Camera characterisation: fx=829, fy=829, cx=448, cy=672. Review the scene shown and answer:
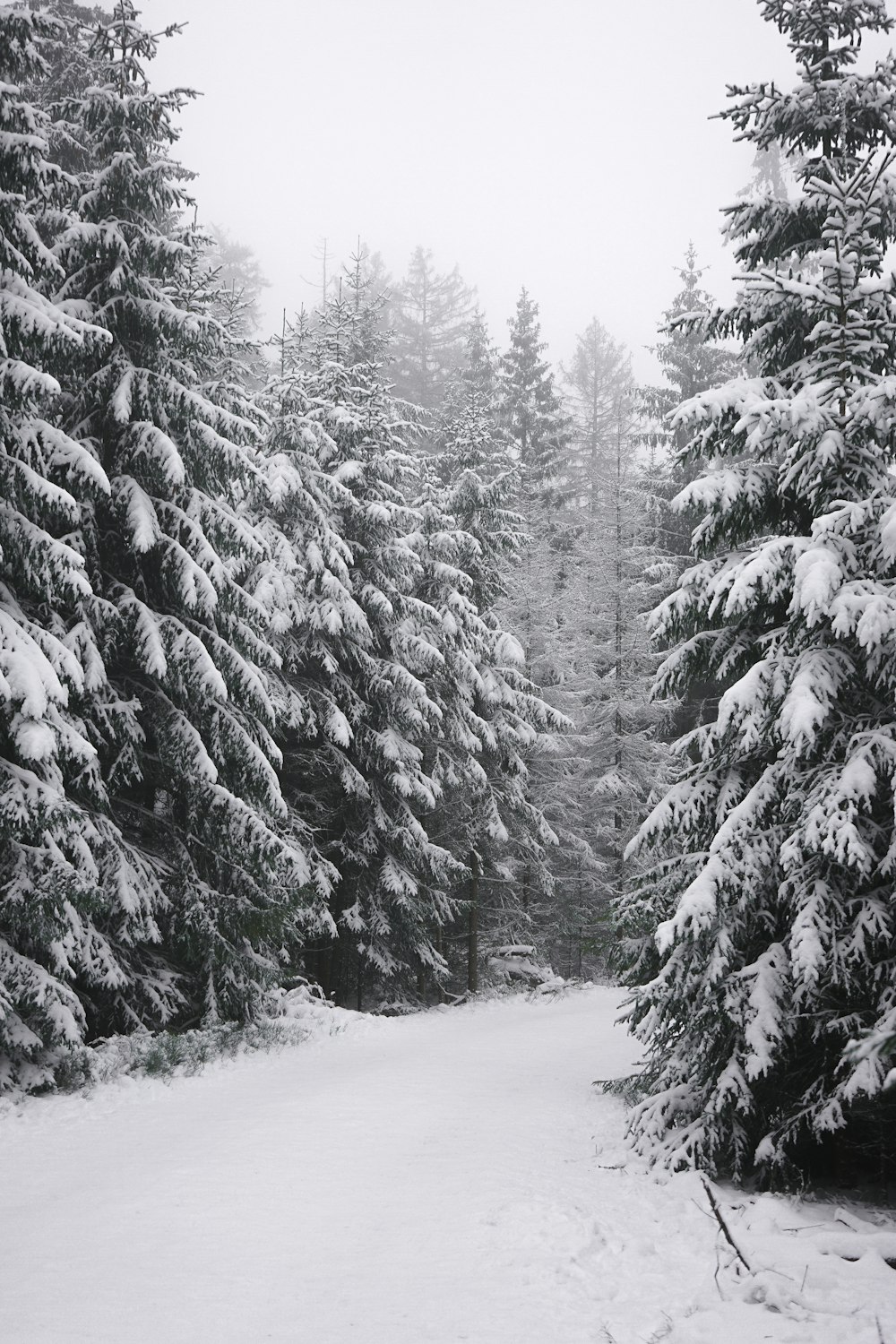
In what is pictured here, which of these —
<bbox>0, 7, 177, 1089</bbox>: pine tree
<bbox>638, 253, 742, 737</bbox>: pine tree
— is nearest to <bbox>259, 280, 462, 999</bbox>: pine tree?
<bbox>0, 7, 177, 1089</bbox>: pine tree

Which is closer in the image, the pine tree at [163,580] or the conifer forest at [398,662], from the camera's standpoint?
the conifer forest at [398,662]

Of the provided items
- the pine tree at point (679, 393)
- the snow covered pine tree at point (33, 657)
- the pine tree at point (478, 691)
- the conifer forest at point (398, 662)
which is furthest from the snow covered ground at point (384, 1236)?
the pine tree at point (679, 393)

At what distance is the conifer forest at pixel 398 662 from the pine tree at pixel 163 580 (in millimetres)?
62

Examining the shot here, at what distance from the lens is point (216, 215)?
8662cm

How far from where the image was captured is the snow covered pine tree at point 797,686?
621cm

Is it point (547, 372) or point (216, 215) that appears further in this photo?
point (216, 215)

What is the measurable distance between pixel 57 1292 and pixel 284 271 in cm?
8127

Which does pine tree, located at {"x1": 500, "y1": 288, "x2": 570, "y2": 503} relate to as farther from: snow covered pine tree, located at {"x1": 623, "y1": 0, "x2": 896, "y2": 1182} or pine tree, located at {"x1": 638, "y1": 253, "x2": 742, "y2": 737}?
snow covered pine tree, located at {"x1": 623, "y1": 0, "x2": 896, "y2": 1182}

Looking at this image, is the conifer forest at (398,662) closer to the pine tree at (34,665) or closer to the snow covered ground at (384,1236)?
the pine tree at (34,665)

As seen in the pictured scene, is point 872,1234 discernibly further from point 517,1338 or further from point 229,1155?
point 229,1155

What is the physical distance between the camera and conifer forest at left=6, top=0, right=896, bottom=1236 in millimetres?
6664

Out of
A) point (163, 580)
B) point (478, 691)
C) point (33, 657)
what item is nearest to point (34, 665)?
point (33, 657)

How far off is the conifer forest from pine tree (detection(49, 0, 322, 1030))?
0.06 meters

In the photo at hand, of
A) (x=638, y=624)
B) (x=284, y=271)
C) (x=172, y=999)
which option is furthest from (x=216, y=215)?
(x=172, y=999)
